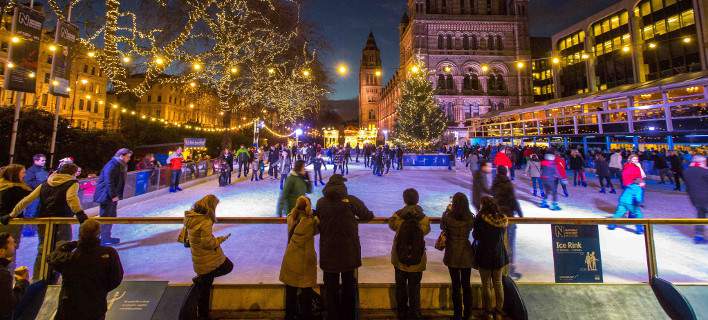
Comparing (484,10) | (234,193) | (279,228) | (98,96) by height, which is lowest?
(234,193)

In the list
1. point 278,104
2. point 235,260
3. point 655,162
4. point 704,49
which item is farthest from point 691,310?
point 704,49

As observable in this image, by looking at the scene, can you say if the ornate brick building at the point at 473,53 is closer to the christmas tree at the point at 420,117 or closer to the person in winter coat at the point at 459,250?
the christmas tree at the point at 420,117

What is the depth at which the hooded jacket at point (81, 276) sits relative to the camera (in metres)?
2.28

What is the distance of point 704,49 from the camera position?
2548 centimetres

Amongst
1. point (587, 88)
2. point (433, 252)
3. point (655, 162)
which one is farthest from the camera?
point (587, 88)

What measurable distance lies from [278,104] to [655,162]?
769 inches

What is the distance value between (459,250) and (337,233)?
1275mm

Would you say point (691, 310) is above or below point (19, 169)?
below

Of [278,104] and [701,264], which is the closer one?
[701,264]

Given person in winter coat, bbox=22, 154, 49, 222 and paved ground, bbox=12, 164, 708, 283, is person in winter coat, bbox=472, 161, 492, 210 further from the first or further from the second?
person in winter coat, bbox=22, 154, 49, 222

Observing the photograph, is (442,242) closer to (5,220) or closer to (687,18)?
(5,220)

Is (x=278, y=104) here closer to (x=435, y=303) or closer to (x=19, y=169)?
(x=19, y=169)

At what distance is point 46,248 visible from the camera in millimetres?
3434

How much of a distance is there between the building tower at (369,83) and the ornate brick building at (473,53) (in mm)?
44444
